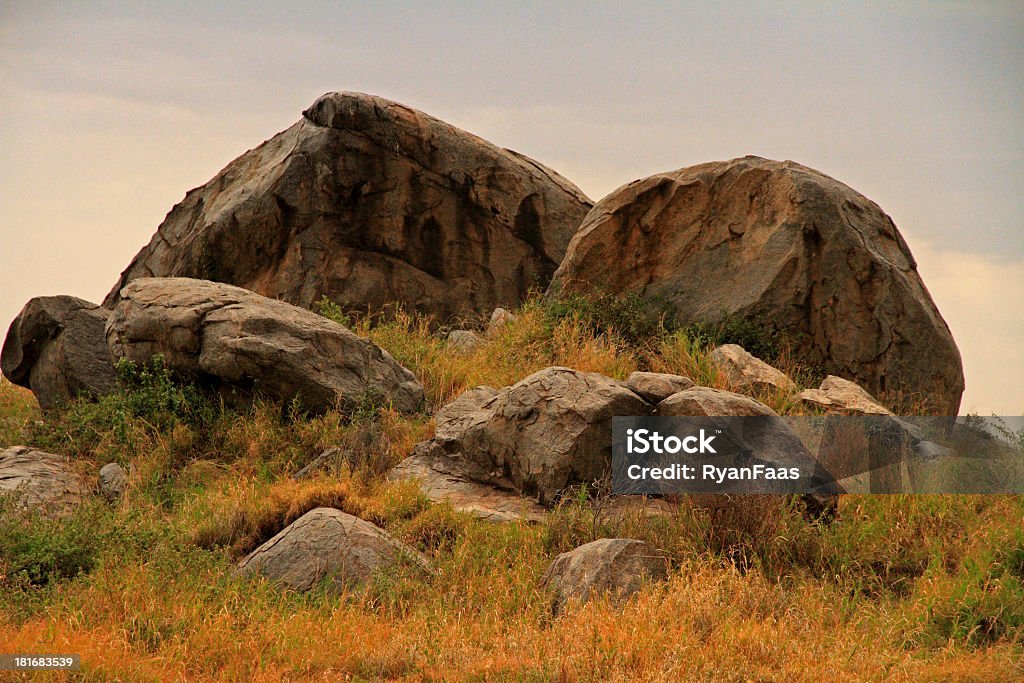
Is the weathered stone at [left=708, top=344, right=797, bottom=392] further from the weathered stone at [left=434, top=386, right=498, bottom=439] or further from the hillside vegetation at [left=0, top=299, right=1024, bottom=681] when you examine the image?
the weathered stone at [left=434, top=386, right=498, bottom=439]

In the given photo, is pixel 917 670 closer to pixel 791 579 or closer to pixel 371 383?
pixel 791 579

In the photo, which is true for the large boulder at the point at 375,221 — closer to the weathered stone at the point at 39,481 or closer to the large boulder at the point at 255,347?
the large boulder at the point at 255,347

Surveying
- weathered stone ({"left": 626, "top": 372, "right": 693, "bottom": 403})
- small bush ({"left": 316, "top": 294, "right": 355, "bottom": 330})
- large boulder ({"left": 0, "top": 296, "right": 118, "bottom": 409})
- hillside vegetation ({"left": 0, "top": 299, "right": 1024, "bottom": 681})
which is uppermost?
small bush ({"left": 316, "top": 294, "right": 355, "bottom": 330})

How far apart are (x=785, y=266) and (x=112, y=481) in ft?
30.7

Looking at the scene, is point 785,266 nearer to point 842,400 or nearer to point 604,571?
point 842,400

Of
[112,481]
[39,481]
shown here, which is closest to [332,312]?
[112,481]

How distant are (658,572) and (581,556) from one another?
0.65 metres

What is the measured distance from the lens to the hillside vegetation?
666 centimetres

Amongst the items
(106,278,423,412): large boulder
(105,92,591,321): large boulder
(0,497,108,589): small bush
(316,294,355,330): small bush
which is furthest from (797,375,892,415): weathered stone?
(0,497,108,589): small bush

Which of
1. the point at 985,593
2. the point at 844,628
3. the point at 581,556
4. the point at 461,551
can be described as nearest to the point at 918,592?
the point at 985,593

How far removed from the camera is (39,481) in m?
10.4

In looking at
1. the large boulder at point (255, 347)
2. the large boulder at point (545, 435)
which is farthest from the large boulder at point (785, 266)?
the large boulder at point (545, 435)

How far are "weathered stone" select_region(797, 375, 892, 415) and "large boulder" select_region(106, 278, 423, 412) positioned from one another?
4.72 meters

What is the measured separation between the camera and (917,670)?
22.1ft
